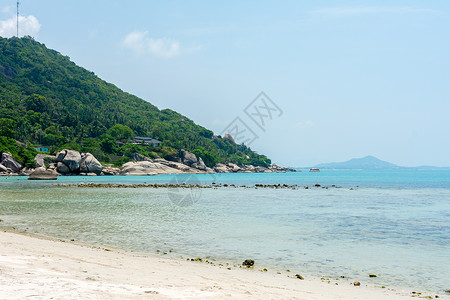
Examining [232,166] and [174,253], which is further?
[232,166]

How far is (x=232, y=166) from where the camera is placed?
19800 centimetres

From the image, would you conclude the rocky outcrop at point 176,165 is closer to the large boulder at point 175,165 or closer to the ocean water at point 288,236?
the large boulder at point 175,165

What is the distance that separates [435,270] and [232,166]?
185m

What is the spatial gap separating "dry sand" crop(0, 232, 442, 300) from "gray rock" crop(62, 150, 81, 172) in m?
95.4

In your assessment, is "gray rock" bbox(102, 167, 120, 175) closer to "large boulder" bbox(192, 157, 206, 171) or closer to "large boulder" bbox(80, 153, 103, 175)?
"large boulder" bbox(80, 153, 103, 175)

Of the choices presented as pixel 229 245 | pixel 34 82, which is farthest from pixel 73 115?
pixel 229 245

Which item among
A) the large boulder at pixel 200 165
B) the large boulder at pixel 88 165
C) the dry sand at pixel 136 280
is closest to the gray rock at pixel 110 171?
the large boulder at pixel 88 165

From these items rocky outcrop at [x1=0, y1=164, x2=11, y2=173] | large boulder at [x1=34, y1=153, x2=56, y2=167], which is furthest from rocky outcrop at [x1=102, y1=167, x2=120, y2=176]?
rocky outcrop at [x1=0, y1=164, x2=11, y2=173]

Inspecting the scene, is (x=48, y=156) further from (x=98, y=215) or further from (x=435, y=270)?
(x=435, y=270)

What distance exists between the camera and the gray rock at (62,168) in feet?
340

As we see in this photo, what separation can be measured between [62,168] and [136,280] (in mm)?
105164

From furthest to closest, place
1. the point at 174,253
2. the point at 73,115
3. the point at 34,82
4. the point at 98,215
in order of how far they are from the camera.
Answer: the point at 34,82 → the point at 73,115 → the point at 98,215 → the point at 174,253

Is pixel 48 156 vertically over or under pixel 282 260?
over

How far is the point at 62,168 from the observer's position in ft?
342
